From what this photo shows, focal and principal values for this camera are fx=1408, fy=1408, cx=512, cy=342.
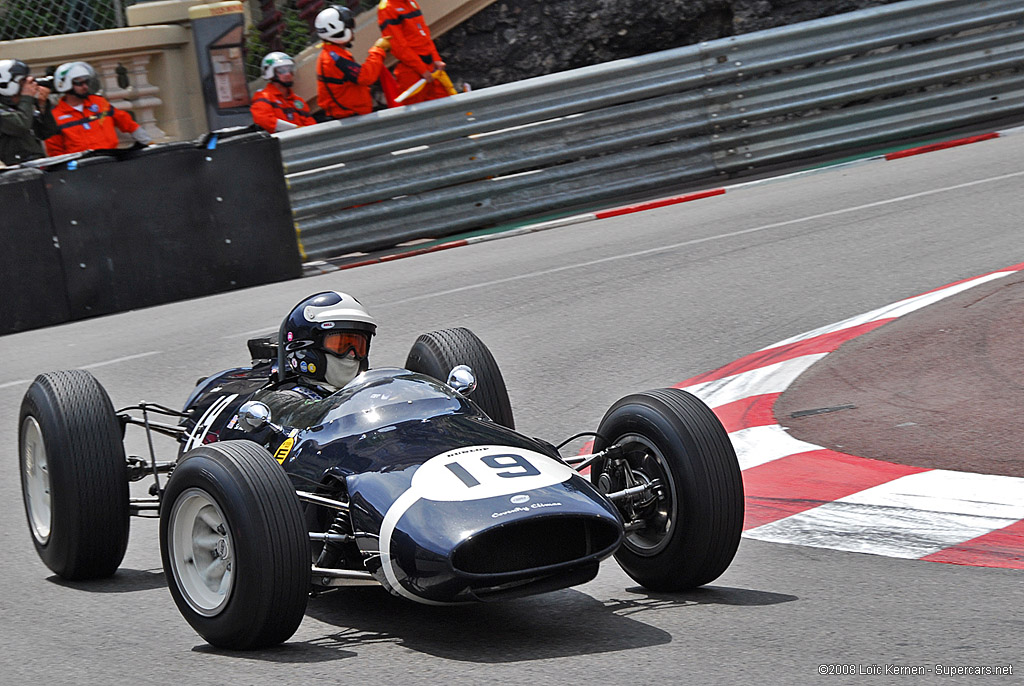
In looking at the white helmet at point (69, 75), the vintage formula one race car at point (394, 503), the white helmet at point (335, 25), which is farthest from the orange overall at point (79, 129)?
the vintage formula one race car at point (394, 503)

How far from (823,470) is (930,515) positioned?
805mm

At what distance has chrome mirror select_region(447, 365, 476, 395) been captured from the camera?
5.83 m

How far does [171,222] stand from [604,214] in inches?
163

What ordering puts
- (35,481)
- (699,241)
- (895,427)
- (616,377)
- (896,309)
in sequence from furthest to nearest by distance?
(699,241) < (896,309) < (616,377) < (895,427) < (35,481)

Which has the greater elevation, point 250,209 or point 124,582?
point 250,209

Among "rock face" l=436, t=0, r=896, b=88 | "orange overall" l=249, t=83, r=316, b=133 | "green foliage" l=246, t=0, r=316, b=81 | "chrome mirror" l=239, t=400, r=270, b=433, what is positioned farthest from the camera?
"green foliage" l=246, t=0, r=316, b=81

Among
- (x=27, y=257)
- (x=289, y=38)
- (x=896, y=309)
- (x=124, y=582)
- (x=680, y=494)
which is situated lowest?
(x=124, y=582)

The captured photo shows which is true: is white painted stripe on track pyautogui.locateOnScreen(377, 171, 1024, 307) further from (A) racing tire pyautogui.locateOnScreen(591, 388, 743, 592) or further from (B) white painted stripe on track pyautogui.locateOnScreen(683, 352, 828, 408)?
(A) racing tire pyautogui.locateOnScreen(591, 388, 743, 592)

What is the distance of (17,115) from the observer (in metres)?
13.0

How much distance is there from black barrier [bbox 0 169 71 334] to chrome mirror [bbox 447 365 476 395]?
22.4 ft

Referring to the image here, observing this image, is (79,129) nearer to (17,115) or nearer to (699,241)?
(17,115)

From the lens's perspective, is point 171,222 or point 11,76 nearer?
point 171,222

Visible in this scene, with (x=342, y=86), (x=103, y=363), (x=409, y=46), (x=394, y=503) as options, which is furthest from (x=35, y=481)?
(x=409, y=46)

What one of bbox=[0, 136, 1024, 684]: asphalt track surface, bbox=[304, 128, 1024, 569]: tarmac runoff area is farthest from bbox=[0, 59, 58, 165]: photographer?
bbox=[304, 128, 1024, 569]: tarmac runoff area
